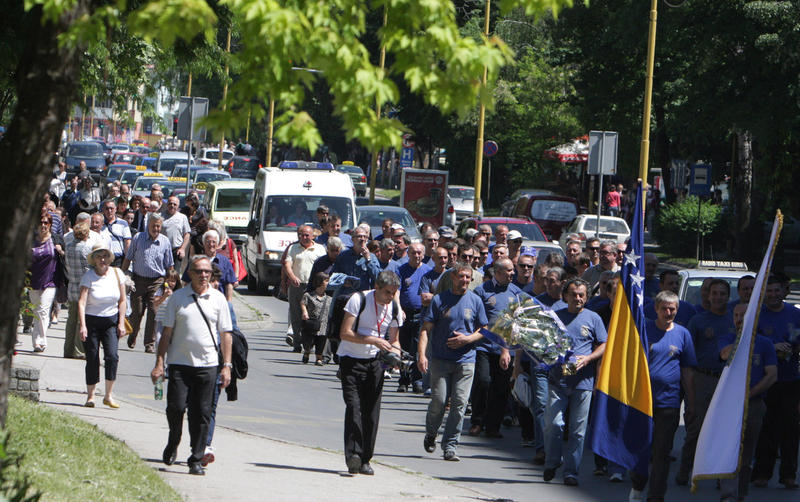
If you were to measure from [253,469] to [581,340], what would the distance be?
281 cm

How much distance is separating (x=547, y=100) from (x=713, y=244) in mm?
16401

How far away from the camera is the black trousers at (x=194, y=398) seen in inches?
362

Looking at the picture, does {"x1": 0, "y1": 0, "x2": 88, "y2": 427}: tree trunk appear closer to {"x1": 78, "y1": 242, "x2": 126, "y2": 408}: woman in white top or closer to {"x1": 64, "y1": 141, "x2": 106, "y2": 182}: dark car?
{"x1": 78, "y1": 242, "x2": 126, "y2": 408}: woman in white top

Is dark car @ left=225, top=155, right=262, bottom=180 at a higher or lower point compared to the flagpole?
lower

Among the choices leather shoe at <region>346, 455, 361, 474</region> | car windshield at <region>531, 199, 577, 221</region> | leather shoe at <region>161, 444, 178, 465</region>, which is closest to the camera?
leather shoe at <region>161, 444, 178, 465</region>

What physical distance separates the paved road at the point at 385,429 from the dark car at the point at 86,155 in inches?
1699

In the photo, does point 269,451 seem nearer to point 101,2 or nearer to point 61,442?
point 61,442

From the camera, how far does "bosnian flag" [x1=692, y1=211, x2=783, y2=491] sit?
349 inches

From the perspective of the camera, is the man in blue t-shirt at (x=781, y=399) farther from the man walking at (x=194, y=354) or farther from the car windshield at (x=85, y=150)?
the car windshield at (x=85, y=150)

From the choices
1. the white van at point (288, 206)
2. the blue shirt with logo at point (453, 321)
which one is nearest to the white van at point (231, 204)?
the white van at point (288, 206)

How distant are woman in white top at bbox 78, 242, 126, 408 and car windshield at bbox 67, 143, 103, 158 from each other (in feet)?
163

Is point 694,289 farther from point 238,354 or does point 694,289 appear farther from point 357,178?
point 357,178

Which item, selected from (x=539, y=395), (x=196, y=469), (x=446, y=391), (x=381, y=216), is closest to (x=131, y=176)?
(x=381, y=216)

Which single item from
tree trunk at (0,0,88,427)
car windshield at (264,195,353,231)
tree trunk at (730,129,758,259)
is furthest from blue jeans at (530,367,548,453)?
tree trunk at (730,129,758,259)
